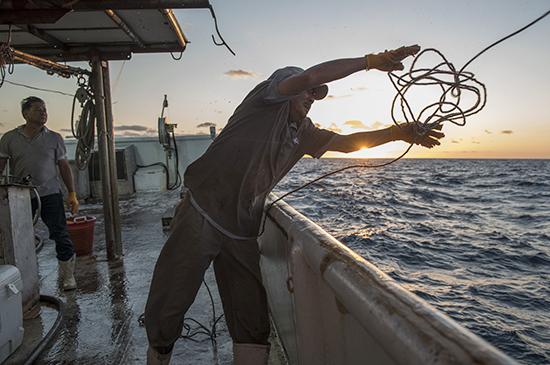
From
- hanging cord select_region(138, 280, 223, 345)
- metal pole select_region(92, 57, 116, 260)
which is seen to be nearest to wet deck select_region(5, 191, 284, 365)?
hanging cord select_region(138, 280, 223, 345)

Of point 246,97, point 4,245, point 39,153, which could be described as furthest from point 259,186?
point 39,153

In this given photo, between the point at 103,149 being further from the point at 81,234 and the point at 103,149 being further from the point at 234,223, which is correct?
the point at 234,223

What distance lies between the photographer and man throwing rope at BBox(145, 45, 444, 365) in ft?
7.25

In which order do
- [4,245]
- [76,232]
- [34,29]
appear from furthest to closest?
1. [76,232]
2. [34,29]
3. [4,245]

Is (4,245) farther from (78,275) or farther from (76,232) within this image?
(76,232)

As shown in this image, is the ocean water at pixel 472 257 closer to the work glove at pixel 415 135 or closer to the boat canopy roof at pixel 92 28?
the work glove at pixel 415 135

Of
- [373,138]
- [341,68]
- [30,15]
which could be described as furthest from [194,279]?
[30,15]

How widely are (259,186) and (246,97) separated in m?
0.50

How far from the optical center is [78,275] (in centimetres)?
506

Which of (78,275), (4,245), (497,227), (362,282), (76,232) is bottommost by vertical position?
(497,227)

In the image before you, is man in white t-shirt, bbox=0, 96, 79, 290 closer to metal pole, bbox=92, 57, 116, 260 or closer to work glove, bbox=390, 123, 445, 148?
metal pole, bbox=92, 57, 116, 260

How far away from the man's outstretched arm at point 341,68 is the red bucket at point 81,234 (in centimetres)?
488

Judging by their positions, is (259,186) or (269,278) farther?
(269,278)

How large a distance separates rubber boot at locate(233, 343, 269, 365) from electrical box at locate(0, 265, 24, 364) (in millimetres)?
1695
